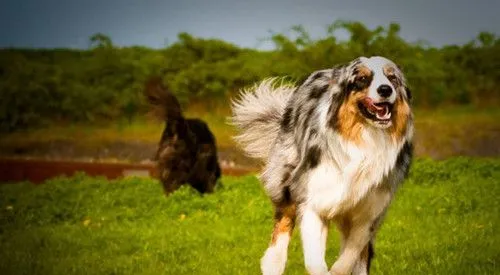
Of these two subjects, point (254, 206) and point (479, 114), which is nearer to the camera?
point (254, 206)

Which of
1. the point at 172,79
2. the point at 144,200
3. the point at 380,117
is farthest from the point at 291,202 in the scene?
the point at 172,79

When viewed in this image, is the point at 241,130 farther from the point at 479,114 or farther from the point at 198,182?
the point at 479,114

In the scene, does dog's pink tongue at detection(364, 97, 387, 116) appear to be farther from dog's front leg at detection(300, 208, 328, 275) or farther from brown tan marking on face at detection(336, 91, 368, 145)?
dog's front leg at detection(300, 208, 328, 275)

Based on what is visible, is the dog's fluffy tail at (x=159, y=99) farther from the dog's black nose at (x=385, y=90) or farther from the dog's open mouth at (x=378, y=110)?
the dog's black nose at (x=385, y=90)

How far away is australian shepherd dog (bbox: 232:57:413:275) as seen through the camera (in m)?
5.43

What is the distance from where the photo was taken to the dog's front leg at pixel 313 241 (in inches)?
225

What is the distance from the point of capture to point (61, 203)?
12.2 metres

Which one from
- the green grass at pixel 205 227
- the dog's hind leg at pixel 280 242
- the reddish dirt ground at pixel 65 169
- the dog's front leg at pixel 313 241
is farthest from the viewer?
the reddish dirt ground at pixel 65 169

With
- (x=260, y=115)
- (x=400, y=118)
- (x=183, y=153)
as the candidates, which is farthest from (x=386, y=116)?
(x=183, y=153)

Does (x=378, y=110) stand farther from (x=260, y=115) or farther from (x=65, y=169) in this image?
(x=65, y=169)

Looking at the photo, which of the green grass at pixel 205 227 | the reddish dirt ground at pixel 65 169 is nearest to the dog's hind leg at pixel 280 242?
the green grass at pixel 205 227

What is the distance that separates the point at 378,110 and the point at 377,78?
0.21 m

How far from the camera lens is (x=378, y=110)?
5324 millimetres

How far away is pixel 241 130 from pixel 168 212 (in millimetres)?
4219
